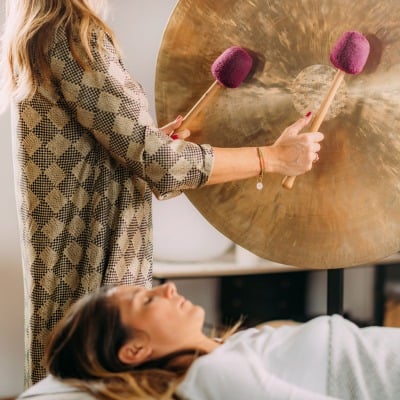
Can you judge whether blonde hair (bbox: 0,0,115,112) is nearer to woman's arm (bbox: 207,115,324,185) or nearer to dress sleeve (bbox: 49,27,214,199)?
dress sleeve (bbox: 49,27,214,199)

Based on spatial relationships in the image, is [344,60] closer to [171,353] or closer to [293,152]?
[293,152]

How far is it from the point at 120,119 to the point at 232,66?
0.35 metres

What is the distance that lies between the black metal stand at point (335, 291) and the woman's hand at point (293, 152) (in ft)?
1.62

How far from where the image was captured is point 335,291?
1.86 meters

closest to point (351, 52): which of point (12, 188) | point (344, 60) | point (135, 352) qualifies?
point (344, 60)

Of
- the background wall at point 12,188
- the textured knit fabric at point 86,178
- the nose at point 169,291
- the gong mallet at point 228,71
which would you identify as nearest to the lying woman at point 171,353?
the nose at point 169,291

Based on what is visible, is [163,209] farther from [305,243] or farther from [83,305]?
[83,305]

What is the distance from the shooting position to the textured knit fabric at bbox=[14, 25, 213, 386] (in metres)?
1.22

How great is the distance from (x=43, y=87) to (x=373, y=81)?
0.65 meters

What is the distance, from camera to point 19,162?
4.26 ft

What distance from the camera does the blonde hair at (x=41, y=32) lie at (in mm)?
1211

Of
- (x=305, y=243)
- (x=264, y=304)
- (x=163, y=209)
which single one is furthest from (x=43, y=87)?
(x=264, y=304)

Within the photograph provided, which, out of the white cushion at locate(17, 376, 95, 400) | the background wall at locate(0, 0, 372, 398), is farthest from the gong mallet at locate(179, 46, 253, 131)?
the background wall at locate(0, 0, 372, 398)

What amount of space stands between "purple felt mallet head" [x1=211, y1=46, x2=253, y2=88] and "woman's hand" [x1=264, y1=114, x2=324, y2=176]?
→ 16 centimetres
